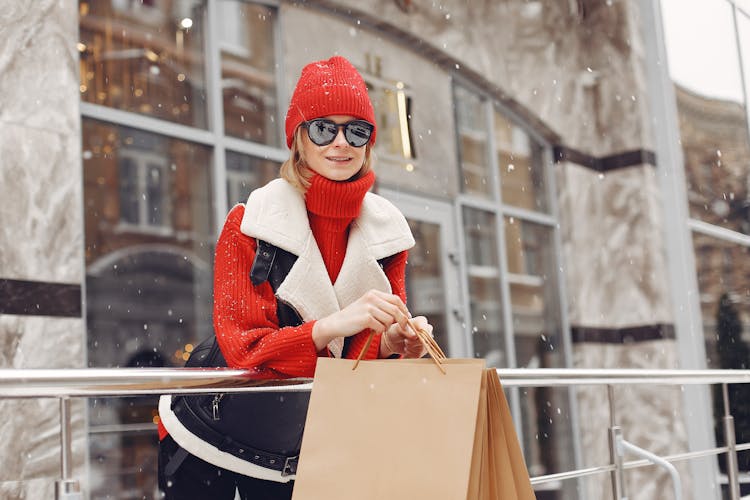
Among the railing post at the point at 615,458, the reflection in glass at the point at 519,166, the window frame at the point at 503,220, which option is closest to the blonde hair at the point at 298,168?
the railing post at the point at 615,458

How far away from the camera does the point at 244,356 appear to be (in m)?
1.76

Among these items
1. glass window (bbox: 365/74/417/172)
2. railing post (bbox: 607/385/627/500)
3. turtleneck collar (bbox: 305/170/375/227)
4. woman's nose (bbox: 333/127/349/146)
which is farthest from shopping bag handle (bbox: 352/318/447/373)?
glass window (bbox: 365/74/417/172)

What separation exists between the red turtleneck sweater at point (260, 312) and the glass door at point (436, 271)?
20.3ft

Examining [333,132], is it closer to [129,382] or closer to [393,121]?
[129,382]

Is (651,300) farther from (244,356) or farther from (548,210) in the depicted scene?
(244,356)

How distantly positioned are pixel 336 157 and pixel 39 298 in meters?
3.30

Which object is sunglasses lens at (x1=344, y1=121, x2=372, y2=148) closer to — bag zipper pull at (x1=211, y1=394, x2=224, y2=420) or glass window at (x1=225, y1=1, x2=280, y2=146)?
bag zipper pull at (x1=211, y1=394, x2=224, y2=420)

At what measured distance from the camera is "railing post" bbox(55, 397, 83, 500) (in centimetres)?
169

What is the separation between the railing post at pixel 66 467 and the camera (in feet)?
5.56

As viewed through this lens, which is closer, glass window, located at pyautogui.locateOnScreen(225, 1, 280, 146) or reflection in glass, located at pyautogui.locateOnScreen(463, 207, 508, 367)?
glass window, located at pyautogui.locateOnScreen(225, 1, 280, 146)

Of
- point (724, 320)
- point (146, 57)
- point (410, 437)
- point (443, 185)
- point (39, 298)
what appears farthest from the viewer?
point (724, 320)

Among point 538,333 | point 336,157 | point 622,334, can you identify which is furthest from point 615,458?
point 538,333

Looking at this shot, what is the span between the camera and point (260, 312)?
5.84ft

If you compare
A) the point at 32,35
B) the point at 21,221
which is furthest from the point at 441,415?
the point at 32,35
